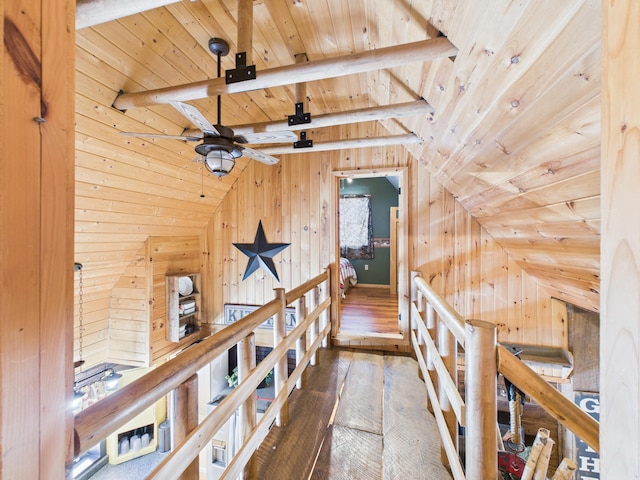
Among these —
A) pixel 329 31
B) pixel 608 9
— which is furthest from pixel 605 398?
pixel 329 31

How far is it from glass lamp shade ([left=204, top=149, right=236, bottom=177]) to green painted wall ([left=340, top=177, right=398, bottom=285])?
16.2 feet

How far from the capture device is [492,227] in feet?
8.46

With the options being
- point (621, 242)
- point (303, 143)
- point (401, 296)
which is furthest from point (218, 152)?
point (401, 296)

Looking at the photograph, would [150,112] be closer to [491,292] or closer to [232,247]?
[232,247]

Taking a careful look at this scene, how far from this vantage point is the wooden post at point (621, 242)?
0.41 m

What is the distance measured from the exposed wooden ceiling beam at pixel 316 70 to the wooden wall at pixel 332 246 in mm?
1719

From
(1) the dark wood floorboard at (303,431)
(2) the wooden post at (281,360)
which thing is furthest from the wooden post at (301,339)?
(2) the wooden post at (281,360)

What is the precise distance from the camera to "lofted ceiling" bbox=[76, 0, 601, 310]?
3.06 ft

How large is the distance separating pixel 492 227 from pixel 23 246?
9.95 feet

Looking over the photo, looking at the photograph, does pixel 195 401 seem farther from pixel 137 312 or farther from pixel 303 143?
pixel 137 312

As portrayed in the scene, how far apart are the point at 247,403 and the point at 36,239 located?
1342 millimetres

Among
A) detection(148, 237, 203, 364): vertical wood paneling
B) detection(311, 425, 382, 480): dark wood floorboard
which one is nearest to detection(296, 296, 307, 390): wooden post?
detection(311, 425, 382, 480): dark wood floorboard

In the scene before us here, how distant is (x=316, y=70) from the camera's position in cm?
147

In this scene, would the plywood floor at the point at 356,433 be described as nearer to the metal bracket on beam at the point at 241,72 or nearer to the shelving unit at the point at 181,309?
the shelving unit at the point at 181,309
